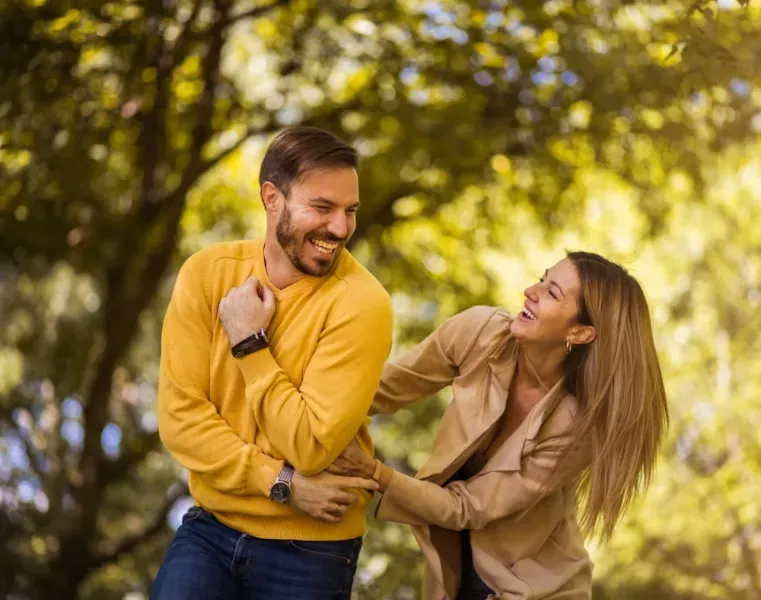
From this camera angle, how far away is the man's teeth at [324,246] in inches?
110

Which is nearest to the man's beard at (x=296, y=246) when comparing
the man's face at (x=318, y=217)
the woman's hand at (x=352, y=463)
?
the man's face at (x=318, y=217)

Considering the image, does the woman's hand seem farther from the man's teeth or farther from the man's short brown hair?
the man's short brown hair

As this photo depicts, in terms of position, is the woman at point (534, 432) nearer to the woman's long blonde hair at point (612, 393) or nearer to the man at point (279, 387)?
the woman's long blonde hair at point (612, 393)

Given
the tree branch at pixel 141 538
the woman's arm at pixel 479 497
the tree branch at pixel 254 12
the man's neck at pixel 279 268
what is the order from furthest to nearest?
the tree branch at pixel 141 538 → the tree branch at pixel 254 12 → the woman's arm at pixel 479 497 → the man's neck at pixel 279 268

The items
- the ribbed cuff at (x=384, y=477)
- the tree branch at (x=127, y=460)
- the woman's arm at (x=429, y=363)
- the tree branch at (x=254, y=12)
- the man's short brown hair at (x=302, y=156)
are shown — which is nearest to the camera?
the man's short brown hair at (x=302, y=156)

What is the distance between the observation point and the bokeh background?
6.96 m

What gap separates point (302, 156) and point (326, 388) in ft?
2.01

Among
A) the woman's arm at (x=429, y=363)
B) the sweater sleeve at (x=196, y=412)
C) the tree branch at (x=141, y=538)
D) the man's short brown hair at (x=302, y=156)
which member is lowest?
the tree branch at (x=141, y=538)

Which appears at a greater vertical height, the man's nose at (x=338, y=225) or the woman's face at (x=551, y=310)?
the man's nose at (x=338, y=225)

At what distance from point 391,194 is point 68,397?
13.9ft

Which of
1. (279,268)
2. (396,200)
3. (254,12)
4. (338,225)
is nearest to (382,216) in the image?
(396,200)

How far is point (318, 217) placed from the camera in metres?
2.77

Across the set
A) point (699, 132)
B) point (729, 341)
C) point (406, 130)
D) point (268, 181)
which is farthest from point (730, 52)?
point (729, 341)

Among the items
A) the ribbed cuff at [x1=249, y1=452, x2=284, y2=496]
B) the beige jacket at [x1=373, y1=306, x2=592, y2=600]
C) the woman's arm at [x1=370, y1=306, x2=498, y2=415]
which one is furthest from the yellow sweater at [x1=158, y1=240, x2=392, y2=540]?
the woman's arm at [x1=370, y1=306, x2=498, y2=415]
